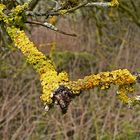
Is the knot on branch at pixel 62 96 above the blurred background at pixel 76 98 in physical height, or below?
above

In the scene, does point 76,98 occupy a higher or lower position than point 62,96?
lower

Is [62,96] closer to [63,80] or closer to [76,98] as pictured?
[63,80]

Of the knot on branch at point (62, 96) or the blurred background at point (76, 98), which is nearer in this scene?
the knot on branch at point (62, 96)

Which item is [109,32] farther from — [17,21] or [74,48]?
[17,21]

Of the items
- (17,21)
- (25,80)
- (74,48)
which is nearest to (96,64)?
(74,48)

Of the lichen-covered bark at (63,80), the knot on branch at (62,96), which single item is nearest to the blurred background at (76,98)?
the lichen-covered bark at (63,80)

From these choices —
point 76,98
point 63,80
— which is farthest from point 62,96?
point 76,98

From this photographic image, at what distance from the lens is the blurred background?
4012 mm

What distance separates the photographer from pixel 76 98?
15.2 feet

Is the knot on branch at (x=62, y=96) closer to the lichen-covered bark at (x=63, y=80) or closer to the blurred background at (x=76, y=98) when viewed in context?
the lichen-covered bark at (x=63, y=80)

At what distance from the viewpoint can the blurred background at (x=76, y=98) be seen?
401 centimetres

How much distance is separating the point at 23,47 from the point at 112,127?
3462mm

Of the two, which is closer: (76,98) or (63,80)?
(63,80)

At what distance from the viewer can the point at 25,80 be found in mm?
4949
